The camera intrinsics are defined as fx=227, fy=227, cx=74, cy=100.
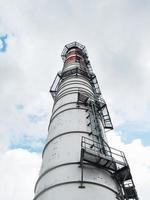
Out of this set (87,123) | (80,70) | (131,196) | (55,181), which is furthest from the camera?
(80,70)

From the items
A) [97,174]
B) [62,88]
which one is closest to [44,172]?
[97,174]

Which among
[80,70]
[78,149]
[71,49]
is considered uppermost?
[71,49]

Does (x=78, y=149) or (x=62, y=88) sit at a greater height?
(x=62, y=88)

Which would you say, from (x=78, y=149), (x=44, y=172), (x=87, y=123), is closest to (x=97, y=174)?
(x=78, y=149)

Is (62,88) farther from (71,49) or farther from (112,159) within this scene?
(71,49)

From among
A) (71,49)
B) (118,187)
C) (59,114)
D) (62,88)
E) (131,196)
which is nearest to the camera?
(118,187)

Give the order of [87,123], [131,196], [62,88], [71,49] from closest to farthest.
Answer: [131,196] → [87,123] → [62,88] → [71,49]

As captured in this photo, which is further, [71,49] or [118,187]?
[71,49]

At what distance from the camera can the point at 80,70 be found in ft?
67.7

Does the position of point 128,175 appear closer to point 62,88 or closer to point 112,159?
point 112,159

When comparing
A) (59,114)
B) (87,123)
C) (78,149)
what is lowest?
(78,149)

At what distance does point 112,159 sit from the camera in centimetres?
1071

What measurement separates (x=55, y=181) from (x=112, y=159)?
288 centimetres

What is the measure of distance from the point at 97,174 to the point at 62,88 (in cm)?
937
